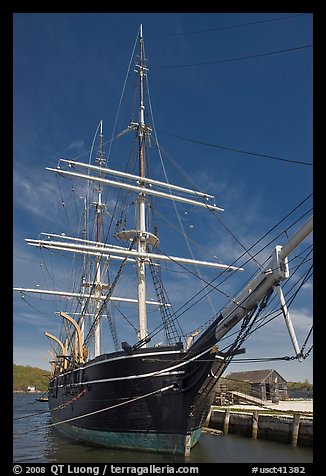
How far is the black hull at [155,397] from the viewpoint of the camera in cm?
1505

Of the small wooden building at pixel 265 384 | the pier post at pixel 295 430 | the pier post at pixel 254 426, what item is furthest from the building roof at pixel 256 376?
the pier post at pixel 295 430

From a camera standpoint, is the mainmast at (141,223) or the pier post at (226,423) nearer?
the mainmast at (141,223)

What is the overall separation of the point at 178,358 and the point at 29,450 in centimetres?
1010

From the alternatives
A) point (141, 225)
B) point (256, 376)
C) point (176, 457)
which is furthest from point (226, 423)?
point (256, 376)

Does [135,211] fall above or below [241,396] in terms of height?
above

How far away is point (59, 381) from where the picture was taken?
96.8 feet

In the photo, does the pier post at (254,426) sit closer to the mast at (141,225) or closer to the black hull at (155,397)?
the black hull at (155,397)

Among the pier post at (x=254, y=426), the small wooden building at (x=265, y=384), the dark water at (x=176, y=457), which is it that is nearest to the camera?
the dark water at (x=176, y=457)

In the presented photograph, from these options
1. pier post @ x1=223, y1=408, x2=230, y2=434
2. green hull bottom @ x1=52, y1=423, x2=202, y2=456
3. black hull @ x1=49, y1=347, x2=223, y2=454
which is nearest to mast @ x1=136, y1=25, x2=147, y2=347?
black hull @ x1=49, y1=347, x2=223, y2=454

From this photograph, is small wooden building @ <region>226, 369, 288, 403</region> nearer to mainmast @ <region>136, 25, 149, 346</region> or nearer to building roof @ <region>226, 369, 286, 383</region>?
building roof @ <region>226, 369, 286, 383</region>

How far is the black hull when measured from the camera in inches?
592
